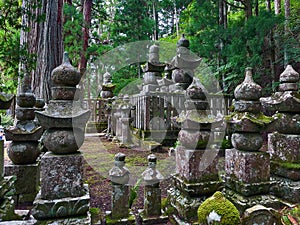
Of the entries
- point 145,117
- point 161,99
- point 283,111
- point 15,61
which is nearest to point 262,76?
point 161,99

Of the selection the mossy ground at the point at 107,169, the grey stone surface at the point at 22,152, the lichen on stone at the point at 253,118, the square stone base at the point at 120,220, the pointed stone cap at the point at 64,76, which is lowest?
the mossy ground at the point at 107,169

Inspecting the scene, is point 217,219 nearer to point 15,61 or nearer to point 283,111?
point 283,111

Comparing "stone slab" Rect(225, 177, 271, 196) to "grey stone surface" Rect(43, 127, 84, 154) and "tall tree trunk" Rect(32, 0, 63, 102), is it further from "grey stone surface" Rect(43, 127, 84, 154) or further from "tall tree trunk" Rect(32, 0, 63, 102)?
"tall tree trunk" Rect(32, 0, 63, 102)

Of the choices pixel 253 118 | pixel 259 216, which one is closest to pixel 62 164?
pixel 259 216

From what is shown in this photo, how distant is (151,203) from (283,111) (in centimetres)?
233

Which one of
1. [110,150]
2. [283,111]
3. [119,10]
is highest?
[119,10]

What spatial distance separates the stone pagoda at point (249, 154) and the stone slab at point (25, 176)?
2715 mm

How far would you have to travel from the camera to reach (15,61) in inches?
165

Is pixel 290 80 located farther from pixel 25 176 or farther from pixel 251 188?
pixel 25 176

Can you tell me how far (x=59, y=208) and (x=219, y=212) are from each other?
5.09ft

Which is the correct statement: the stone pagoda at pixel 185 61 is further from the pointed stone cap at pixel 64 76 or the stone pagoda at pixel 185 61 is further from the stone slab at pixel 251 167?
the pointed stone cap at pixel 64 76

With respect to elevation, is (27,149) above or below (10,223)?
above

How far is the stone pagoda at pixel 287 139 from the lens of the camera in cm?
328

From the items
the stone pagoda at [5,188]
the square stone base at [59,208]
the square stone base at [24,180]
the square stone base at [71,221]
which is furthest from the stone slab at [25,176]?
the square stone base at [71,221]
